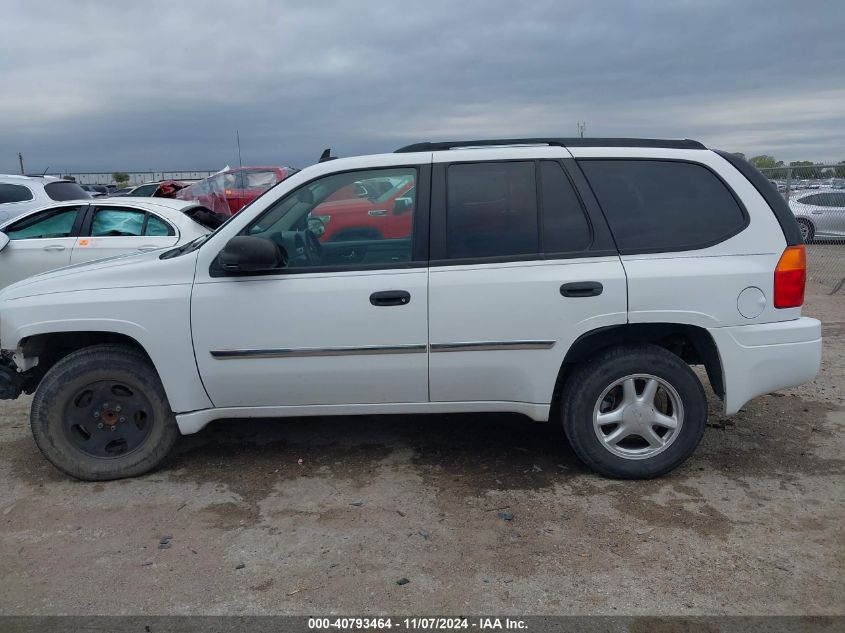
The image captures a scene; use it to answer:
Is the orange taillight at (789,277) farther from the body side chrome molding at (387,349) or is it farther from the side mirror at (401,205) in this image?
the side mirror at (401,205)

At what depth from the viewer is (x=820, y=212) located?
14555 millimetres

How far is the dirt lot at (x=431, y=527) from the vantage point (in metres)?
3.14

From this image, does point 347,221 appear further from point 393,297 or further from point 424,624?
point 424,624

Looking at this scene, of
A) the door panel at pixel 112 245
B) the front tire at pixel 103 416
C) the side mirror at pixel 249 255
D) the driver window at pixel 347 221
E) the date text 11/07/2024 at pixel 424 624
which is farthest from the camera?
the door panel at pixel 112 245

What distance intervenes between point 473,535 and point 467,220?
1.69 m

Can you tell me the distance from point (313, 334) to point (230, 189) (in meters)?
9.90

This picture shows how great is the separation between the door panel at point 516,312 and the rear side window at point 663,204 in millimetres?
243

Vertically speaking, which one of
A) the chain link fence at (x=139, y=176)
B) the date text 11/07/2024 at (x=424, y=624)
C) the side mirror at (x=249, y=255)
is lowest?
the date text 11/07/2024 at (x=424, y=624)

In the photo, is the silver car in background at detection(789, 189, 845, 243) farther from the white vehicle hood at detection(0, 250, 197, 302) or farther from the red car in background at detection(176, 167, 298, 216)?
the white vehicle hood at detection(0, 250, 197, 302)

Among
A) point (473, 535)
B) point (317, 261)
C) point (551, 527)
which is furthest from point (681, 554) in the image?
point (317, 261)

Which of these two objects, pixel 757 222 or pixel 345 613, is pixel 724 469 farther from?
pixel 345 613

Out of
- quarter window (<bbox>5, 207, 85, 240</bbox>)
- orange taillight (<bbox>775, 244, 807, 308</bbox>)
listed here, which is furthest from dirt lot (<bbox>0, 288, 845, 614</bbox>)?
quarter window (<bbox>5, 207, 85, 240</bbox>)

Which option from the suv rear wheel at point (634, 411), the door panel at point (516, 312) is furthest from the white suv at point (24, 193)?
the suv rear wheel at point (634, 411)

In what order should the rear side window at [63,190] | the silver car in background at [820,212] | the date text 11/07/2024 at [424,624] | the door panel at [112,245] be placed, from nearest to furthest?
1. the date text 11/07/2024 at [424,624]
2. the door panel at [112,245]
3. the rear side window at [63,190]
4. the silver car in background at [820,212]
